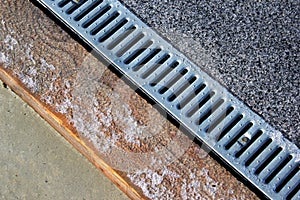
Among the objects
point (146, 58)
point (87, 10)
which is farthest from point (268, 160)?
point (87, 10)

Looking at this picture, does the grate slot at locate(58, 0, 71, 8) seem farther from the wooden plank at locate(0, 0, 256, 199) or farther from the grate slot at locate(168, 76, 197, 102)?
the grate slot at locate(168, 76, 197, 102)

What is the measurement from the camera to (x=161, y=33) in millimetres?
2320

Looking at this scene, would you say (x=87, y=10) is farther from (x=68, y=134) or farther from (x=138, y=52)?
(x=68, y=134)

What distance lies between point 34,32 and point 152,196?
0.83 m

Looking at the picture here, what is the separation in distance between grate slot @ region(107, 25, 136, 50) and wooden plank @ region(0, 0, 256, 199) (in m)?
0.09

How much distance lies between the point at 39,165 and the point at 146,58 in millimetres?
590

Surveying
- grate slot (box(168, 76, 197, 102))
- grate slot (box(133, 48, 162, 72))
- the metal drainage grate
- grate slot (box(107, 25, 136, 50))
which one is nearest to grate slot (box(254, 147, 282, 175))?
the metal drainage grate

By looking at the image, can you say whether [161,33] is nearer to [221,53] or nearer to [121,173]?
[221,53]

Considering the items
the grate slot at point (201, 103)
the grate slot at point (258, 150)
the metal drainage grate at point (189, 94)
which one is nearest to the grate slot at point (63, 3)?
the metal drainage grate at point (189, 94)

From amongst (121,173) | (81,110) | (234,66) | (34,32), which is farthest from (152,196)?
(34,32)

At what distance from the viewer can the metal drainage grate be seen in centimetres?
205

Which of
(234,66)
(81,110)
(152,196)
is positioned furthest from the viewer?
(234,66)

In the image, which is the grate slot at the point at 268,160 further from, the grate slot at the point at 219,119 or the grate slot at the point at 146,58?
the grate slot at the point at 146,58

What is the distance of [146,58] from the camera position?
7.41 ft
